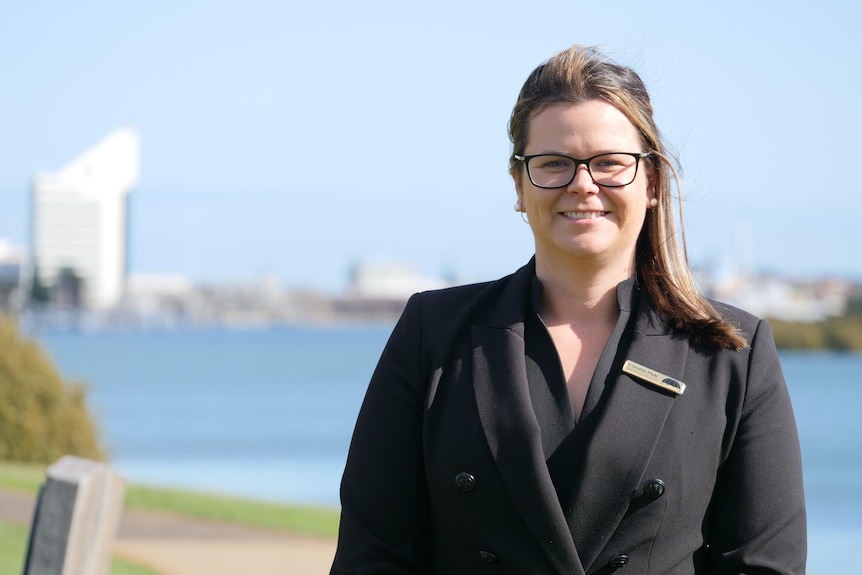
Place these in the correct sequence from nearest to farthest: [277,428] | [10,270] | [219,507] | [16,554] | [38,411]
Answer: [16,554] → [219,507] → [38,411] → [277,428] → [10,270]

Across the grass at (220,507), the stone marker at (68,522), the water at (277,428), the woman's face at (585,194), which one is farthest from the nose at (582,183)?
the grass at (220,507)

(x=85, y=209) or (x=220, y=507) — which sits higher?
(x=220, y=507)

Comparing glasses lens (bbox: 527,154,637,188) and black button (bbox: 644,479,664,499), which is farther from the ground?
glasses lens (bbox: 527,154,637,188)

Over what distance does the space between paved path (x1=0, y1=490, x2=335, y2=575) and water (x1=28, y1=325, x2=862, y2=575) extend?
0.81 metres

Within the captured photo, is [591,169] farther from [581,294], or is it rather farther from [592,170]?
[581,294]

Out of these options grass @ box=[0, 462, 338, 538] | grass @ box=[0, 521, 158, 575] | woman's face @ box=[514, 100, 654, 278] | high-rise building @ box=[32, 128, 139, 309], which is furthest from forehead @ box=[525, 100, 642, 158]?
high-rise building @ box=[32, 128, 139, 309]

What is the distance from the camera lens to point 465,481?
99.4 inches

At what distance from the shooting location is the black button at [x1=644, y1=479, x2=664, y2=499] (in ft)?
8.19

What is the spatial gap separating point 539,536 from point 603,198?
2.32ft

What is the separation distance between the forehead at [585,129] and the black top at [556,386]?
319 millimetres

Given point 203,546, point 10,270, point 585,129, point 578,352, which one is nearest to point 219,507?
point 203,546

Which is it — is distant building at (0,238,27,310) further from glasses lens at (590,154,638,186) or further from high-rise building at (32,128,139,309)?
glasses lens at (590,154,638,186)

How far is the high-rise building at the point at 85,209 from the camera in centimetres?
5256

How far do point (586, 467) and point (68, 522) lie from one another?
261 cm
